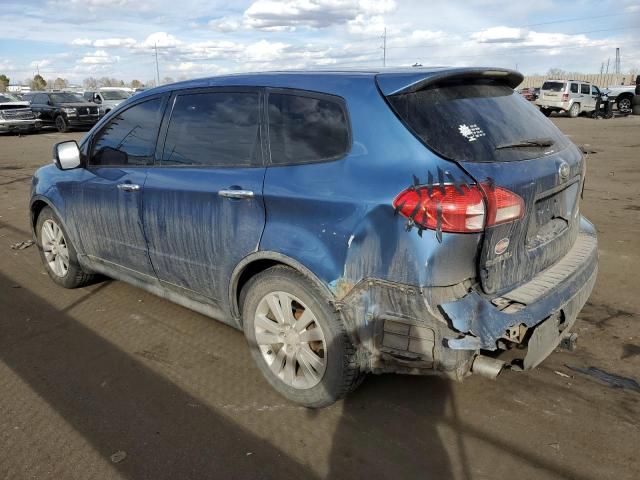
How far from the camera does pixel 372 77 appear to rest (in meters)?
2.77

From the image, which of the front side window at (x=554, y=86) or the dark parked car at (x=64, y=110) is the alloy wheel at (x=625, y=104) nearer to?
the front side window at (x=554, y=86)

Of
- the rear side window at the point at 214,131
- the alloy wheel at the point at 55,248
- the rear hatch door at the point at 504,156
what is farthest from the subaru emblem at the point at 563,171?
the alloy wheel at the point at 55,248

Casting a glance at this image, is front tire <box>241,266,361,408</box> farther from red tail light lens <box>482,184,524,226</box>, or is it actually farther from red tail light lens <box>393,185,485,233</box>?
red tail light lens <box>482,184,524,226</box>

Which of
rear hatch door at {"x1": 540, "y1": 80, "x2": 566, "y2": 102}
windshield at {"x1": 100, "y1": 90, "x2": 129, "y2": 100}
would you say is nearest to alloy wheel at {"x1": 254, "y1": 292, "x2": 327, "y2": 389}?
windshield at {"x1": 100, "y1": 90, "x2": 129, "y2": 100}

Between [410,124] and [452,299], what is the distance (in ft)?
2.78

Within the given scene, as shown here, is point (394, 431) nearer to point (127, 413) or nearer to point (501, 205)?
point (501, 205)

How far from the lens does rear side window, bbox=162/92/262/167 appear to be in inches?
124

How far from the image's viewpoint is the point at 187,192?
336 cm

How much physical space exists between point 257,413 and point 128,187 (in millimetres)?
1841

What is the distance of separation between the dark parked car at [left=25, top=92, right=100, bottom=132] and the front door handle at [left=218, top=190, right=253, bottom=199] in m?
22.3

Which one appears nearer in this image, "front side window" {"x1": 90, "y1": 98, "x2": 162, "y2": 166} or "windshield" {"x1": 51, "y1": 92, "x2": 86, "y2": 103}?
"front side window" {"x1": 90, "y1": 98, "x2": 162, "y2": 166}

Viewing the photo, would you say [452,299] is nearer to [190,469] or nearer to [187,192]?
[190,469]

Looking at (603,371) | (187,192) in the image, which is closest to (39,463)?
(187,192)

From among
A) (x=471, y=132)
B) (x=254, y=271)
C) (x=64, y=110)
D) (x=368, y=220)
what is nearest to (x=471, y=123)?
(x=471, y=132)
